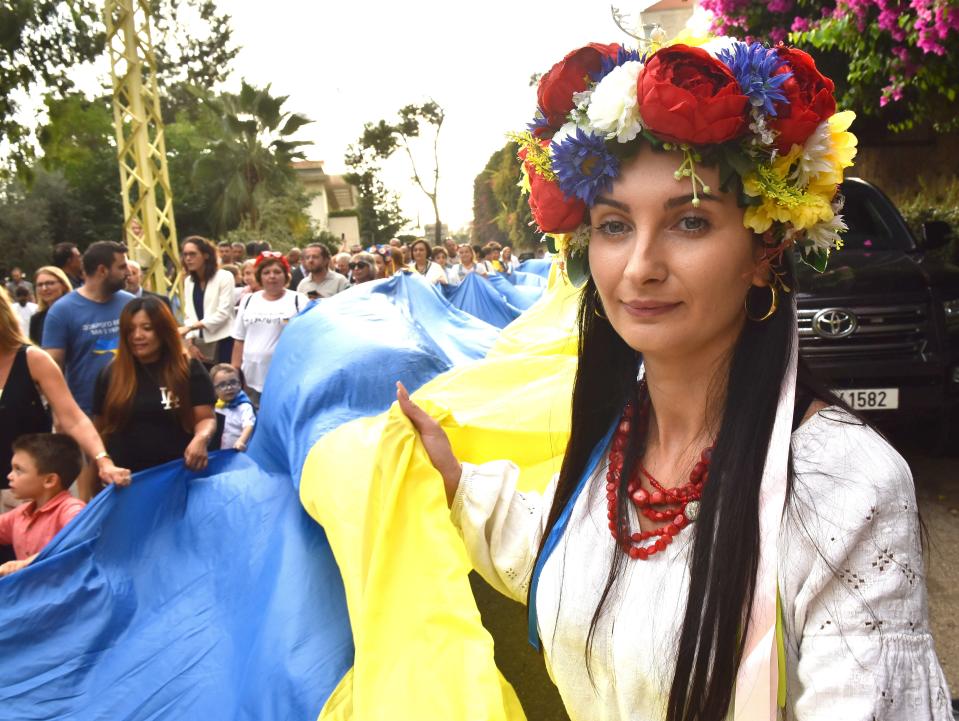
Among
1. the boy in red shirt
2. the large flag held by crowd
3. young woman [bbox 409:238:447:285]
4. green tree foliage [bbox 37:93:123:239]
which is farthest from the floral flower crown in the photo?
green tree foliage [bbox 37:93:123:239]

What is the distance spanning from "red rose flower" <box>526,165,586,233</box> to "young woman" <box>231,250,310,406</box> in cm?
475

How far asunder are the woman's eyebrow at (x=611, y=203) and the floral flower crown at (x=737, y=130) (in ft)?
0.04

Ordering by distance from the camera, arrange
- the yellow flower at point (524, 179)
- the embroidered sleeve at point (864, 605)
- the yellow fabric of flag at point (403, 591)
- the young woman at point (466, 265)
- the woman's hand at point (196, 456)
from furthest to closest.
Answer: the young woman at point (466, 265)
the woman's hand at point (196, 456)
the yellow fabric of flag at point (403, 591)
the yellow flower at point (524, 179)
the embroidered sleeve at point (864, 605)

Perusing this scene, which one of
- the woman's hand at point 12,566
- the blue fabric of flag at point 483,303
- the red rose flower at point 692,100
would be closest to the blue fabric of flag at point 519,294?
the blue fabric of flag at point 483,303

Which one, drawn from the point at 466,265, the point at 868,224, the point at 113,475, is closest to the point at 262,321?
the point at 113,475

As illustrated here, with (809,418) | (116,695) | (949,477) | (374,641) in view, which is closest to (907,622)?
(809,418)

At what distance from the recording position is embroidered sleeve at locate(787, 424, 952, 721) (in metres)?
1.03

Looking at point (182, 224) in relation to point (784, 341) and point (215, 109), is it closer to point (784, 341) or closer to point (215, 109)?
point (215, 109)

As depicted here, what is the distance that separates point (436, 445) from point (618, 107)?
1013mm

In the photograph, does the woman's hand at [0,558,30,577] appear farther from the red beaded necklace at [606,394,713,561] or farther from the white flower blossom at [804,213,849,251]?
the white flower blossom at [804,213,849,251]

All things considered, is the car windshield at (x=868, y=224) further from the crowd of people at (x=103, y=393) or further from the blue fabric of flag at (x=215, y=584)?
the crowd of people at (x=103, y=393)

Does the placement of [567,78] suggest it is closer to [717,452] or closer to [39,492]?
[717,452]

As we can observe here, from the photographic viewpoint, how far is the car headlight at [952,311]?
17.2 feet

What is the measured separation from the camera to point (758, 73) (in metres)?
1.26
